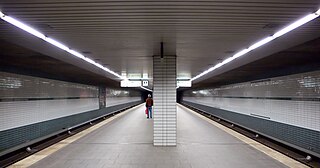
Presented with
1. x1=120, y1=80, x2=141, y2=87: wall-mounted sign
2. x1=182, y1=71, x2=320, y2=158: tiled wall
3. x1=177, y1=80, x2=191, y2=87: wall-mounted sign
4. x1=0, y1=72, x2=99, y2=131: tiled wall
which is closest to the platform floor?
x1=182, y1=71, x2=320, y2=158: tiled wall

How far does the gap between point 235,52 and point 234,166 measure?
10.4ft

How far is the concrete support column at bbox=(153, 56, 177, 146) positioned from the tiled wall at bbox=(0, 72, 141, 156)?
413cm

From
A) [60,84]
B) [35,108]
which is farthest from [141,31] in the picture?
[60,84]

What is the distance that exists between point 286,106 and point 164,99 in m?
4.41

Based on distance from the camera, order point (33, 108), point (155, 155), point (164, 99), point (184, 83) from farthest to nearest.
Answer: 1. point (184, 83)
2. point (33, 108)
3. point (164, 99)
4. point (155, 155)

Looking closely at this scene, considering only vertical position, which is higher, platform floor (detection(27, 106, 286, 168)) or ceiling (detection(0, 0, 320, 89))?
ceiling (detection(0, 0, 320, 89))

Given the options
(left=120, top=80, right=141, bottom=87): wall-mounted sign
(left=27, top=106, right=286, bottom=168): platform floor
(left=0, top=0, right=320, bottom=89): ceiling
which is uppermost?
(left=0, top=0, right=320, bottom=89): ceiling

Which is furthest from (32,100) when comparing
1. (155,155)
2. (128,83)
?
(128,83)

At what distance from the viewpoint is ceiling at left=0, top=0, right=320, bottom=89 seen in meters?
3.24

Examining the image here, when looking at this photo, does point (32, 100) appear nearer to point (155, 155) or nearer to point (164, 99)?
point (164, 99)

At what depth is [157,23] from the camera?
4043 mm

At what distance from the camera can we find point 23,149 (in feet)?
22.5

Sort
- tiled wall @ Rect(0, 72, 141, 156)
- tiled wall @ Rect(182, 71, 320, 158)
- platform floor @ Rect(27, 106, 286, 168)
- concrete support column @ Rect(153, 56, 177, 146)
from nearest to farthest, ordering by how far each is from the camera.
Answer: platform floor @ Rect(27, 106, 286, 168), tiled wall @ Rect(182, 71, 320, 158), tiled wall @ Rect(0, 72, 141, 156), concrete support column @ Rect(153, 56, 177, 146)

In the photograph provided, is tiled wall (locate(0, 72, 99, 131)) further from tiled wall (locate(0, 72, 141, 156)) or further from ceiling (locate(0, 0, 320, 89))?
ceiling (locate(0, 0, 320, 89))
